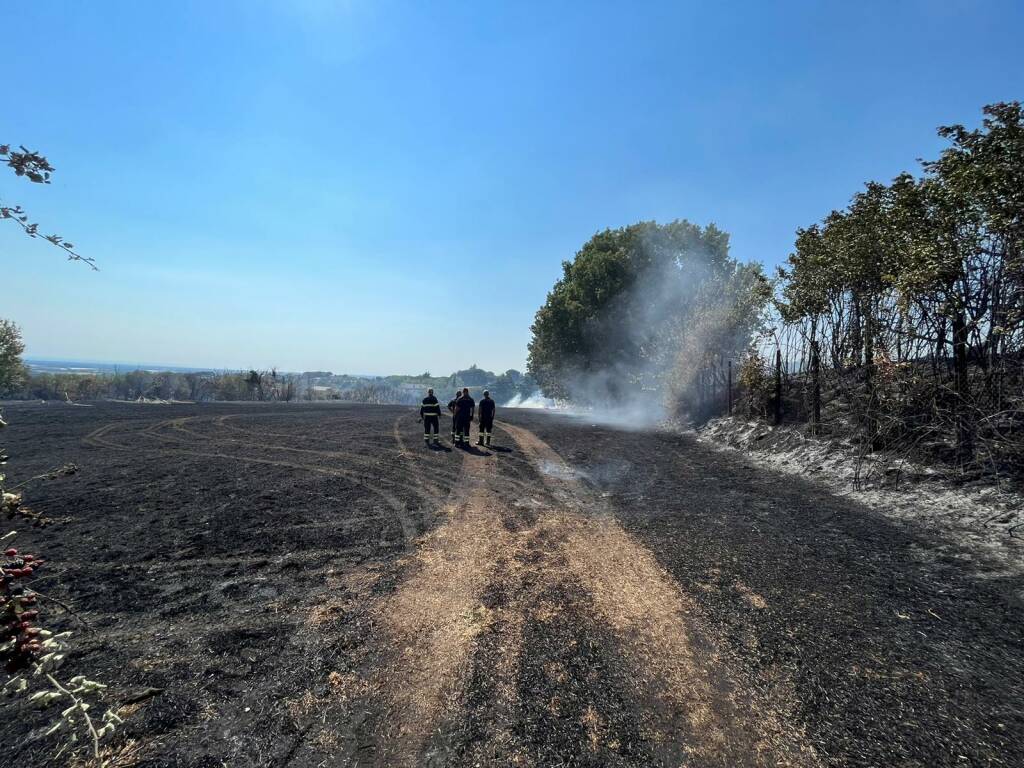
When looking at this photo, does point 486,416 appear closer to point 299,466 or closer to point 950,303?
point 299,466

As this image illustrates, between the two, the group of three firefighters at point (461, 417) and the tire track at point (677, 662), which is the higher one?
the group of three firefighters at point (461, 417)

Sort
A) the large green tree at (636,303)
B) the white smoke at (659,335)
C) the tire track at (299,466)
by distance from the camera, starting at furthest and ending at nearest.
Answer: the large green tree at (636,303)
the white smoke at (659,335)
the tire track at (299,466)

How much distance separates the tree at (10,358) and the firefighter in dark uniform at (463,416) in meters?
27.8

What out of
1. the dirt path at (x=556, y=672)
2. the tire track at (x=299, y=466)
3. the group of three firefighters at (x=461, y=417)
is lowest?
the dirt path at (x=556, y=672)

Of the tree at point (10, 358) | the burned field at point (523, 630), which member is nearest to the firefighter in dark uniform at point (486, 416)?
the burned field at point (523, 630)

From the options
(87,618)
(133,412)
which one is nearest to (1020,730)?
(87,618)

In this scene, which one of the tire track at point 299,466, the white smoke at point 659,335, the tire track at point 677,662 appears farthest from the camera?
the white smoke at point 659,335

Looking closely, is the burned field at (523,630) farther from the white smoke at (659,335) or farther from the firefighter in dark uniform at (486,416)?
the white smoke at (659,335)

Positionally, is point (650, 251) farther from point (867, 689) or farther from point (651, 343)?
point (867, 689)

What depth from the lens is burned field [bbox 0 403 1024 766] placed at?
9.91 ft

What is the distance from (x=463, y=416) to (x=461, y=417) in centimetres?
7

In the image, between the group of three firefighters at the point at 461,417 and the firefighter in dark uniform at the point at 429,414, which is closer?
the group of three firefighters at the point at 461,417

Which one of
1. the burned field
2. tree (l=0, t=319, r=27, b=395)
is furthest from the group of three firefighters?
tree (l=0, t=319, r=27, b=395)

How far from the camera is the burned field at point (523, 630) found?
9.91 ft
